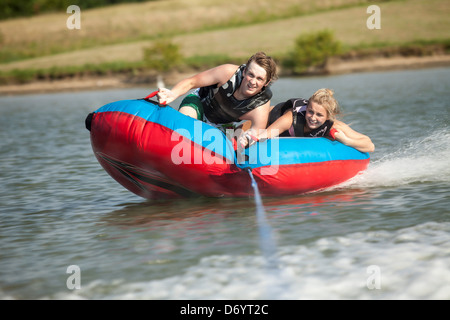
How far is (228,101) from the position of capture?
215 inches

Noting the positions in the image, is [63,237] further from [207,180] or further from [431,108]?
[431,108]

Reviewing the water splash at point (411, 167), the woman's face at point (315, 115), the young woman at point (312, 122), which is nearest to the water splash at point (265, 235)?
the young woman at point (312, 122)

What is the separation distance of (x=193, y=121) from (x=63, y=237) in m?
1.43

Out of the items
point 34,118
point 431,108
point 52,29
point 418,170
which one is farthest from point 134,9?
point 418,170

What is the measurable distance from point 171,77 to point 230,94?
82.1 feet

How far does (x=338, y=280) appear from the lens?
3.56 m

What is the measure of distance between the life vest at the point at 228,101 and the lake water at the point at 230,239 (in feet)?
2.61

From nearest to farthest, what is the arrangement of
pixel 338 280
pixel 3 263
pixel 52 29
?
pixel 338 280 < pixel 3 263 < pixel 52 29

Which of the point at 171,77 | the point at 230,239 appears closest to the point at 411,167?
the point at 230,239

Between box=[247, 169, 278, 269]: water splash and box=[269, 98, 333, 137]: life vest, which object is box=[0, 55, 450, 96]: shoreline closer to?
box=[269, 98, 333, 137]: life vest

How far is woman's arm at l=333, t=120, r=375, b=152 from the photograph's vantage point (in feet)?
18.3

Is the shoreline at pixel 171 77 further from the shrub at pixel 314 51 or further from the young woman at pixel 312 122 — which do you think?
the young woman at pixel 312 122

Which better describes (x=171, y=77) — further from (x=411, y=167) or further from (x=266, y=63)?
(x=266, y=63)
